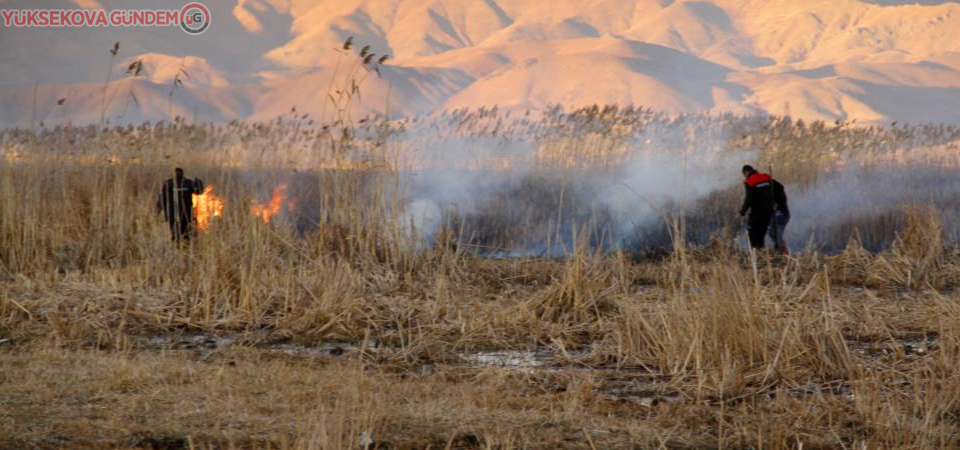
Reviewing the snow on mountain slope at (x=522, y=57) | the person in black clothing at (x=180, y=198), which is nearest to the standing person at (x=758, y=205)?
the person in black clothing at (x=180, y=198)

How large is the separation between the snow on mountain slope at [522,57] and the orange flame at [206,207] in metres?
47.0

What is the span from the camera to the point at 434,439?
5594 mm

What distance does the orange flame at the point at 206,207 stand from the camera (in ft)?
34.5

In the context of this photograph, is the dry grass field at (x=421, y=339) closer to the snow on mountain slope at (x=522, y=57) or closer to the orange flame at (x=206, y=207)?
the orange flame at (x=206, y=207)

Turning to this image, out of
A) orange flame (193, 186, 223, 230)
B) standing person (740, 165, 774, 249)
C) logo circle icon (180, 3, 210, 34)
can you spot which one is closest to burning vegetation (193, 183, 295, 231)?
orange flame (193, 186, 223, 230)

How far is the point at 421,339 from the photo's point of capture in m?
7.81

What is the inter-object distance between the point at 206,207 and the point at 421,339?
4.74 metres

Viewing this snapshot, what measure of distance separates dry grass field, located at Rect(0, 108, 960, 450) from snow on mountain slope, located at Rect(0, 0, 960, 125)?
49187 millimetres

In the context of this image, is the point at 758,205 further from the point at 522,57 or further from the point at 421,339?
the point at 522,57

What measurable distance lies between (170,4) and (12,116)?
4014cm

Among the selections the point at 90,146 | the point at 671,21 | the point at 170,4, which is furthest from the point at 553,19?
the point at 90,146

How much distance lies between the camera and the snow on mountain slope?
8306 cm

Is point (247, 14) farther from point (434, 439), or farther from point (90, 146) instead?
point (434, 439)

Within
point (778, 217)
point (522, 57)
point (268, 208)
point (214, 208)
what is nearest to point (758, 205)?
point (778, 217)
